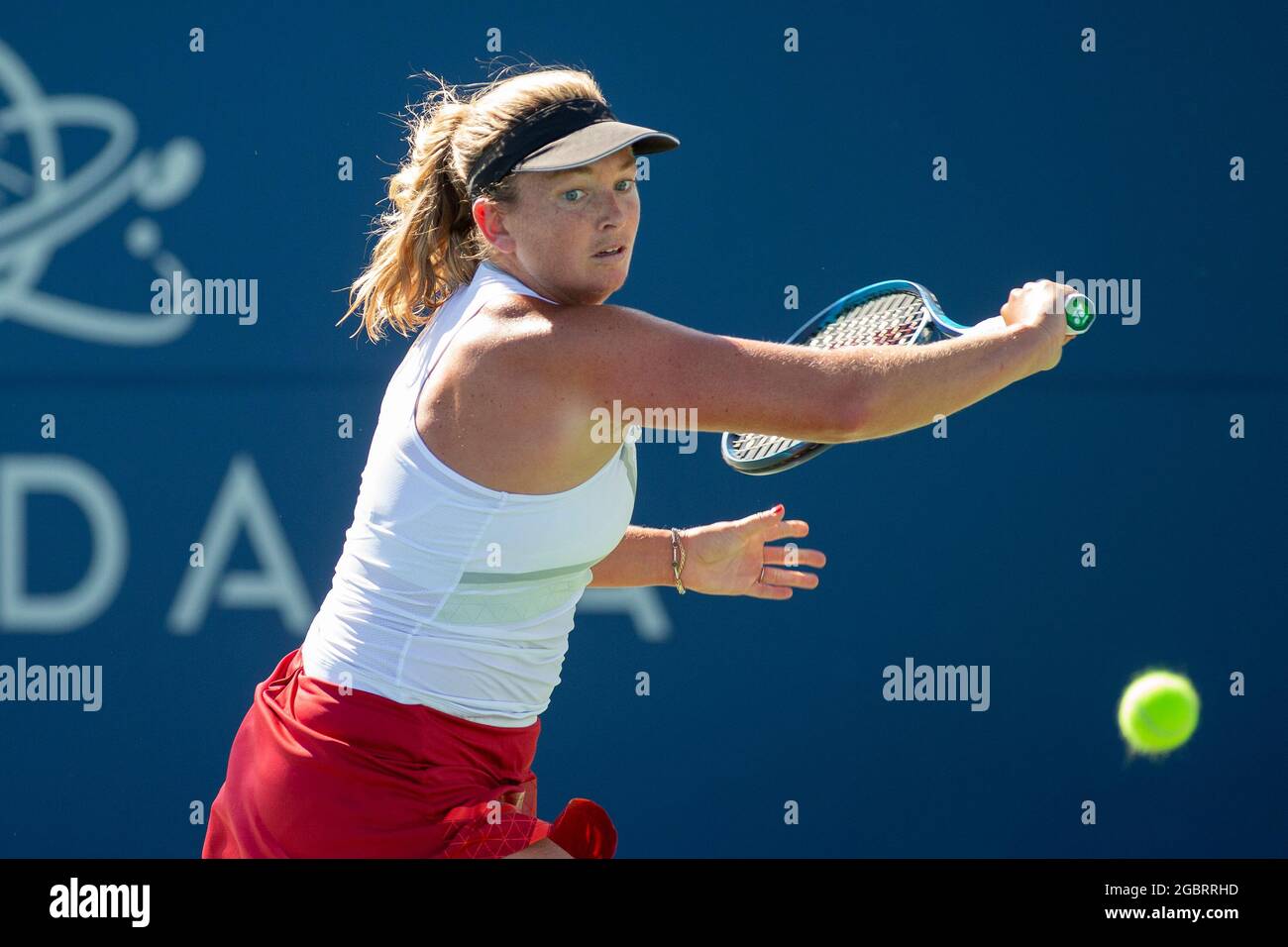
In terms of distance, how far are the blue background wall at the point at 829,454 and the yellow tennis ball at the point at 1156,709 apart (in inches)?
1.6

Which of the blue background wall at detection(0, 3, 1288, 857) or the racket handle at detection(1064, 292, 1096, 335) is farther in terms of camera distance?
the blue background wall at detection(0, 3, 1288, 857)

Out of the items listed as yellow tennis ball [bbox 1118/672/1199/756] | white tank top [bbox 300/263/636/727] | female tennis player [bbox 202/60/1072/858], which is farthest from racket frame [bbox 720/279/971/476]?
yellow tennis ball [bbox 1118/672/1199/756]

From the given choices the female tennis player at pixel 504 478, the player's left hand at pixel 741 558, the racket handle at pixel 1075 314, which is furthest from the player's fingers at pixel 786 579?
the racket handle at pixel 1075 314

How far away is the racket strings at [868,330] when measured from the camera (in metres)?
2.55

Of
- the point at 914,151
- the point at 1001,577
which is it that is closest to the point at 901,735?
the point at 1001,577

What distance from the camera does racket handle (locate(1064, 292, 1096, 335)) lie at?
84.9 inches

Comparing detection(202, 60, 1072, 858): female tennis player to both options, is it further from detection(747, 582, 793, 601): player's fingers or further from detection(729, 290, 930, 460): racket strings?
detection(747, 582, 793, 601): player's fingers

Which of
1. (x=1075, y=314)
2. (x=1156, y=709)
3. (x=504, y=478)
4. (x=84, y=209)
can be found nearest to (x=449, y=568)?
(x=504, y=478)

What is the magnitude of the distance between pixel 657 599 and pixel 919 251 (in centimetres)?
105

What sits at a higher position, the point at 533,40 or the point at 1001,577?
the point at 533,40

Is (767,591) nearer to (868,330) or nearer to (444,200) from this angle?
(868,330)

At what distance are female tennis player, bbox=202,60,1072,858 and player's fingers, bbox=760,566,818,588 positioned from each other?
1.80 ft

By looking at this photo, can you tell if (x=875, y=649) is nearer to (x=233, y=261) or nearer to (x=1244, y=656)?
(x=1244, y=656)

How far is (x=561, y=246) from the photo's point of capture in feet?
6.88
